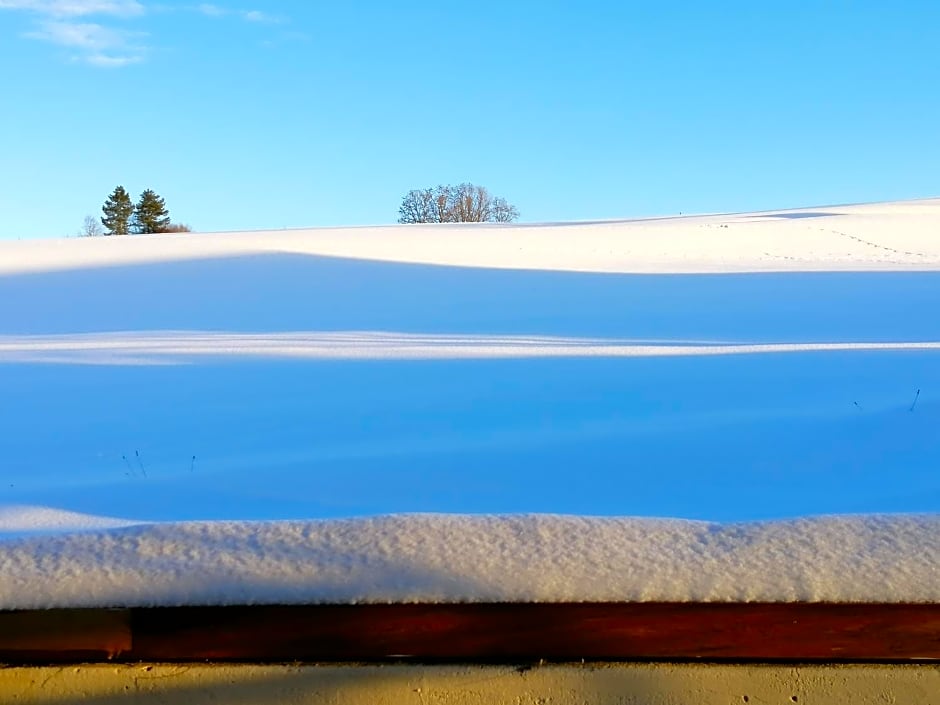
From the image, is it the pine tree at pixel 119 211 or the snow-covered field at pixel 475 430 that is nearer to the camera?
the snow-covered field at pixel 475 430

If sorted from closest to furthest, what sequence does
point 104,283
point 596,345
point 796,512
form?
1. point 796,512
2. point 596,345
3. point 104,283

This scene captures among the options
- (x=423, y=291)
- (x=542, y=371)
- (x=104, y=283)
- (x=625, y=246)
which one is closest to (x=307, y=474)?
(x=542, y=371)

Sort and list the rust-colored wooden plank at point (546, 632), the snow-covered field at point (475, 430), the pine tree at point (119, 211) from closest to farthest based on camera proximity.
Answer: the rust-colored wooden plank at point (546, 632), the snow-covered field at point (475, 430), the pine tree at point (119, 211)

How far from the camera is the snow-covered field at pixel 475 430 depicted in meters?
1.54

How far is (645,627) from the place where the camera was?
1.44m

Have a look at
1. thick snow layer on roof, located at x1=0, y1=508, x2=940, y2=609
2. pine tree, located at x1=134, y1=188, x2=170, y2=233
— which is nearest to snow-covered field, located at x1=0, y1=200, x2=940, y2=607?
thick snow layer on roof, located at x1=0, y1=508, x2=940, y2=609

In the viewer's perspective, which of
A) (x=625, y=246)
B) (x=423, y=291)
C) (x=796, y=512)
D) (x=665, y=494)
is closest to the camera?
(x=796, y=512)

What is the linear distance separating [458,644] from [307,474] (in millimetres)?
3000

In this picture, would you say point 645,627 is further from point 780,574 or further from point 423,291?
point 423,291

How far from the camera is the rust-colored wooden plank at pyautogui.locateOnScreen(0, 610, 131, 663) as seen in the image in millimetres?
1473

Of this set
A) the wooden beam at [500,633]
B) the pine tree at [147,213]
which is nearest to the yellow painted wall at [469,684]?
the wooden beam at [500,633]

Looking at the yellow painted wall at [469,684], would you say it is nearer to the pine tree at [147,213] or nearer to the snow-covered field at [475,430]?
the snow-covered field at [475,430]

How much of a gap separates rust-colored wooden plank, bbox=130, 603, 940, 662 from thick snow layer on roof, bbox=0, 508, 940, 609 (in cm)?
2

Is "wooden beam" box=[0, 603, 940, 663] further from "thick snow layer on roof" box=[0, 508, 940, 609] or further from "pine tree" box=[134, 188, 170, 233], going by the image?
"pine tree" box=[134, 188, 170, 233]
